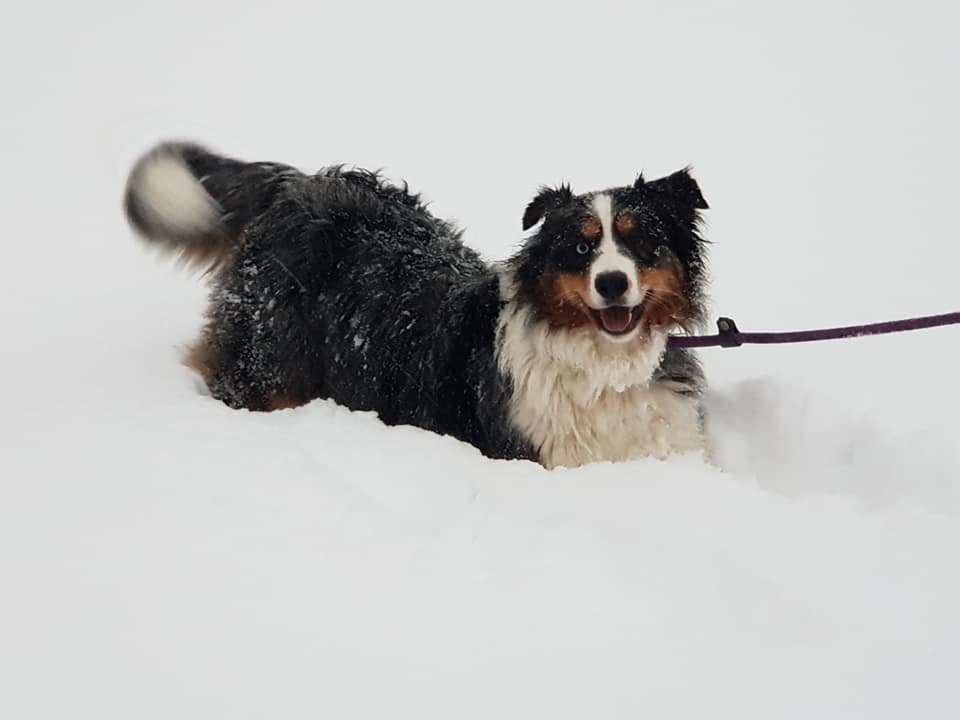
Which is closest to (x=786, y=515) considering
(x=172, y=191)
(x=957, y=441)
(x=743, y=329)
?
(x=957, y=441)

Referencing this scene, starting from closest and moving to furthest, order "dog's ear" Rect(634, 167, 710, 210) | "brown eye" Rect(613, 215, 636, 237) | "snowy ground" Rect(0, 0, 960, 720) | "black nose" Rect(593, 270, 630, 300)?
"snowy ground" Rect(0, 0, 960, 720), "black nose" Rect(593, 270, 630, 300), "brown eye" Rect(613, 215, 636, 237), "dog's ear" Rect(634, 167, 710, 210)

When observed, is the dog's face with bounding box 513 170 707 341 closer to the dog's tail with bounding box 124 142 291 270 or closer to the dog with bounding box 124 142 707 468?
the dog with bounding box 124 142 707 468

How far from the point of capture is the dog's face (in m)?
3.64

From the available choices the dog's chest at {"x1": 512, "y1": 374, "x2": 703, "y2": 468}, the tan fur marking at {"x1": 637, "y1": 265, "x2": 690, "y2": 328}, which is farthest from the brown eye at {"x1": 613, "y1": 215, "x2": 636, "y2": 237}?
the dog's chest at {"x1": 512, "y1": 374, "x2": 703, "y2": 468}

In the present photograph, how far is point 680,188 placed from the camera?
390cm

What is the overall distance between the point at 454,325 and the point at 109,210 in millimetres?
6339

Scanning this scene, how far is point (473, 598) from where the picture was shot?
2.57 metres

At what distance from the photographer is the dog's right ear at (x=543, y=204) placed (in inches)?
156

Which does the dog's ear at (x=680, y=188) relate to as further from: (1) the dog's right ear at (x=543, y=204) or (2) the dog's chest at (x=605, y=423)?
(2) the dog's chest at (x=605, y=423)

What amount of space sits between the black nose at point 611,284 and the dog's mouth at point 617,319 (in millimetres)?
106

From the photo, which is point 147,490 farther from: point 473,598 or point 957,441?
point 957,441

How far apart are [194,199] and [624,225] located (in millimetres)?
2345

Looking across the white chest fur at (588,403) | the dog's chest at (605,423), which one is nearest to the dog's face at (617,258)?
the white chest fur at (588,403)

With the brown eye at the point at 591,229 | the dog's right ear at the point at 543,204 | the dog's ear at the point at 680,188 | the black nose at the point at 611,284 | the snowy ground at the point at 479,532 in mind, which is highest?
the dog's ear at the point at 680,188
